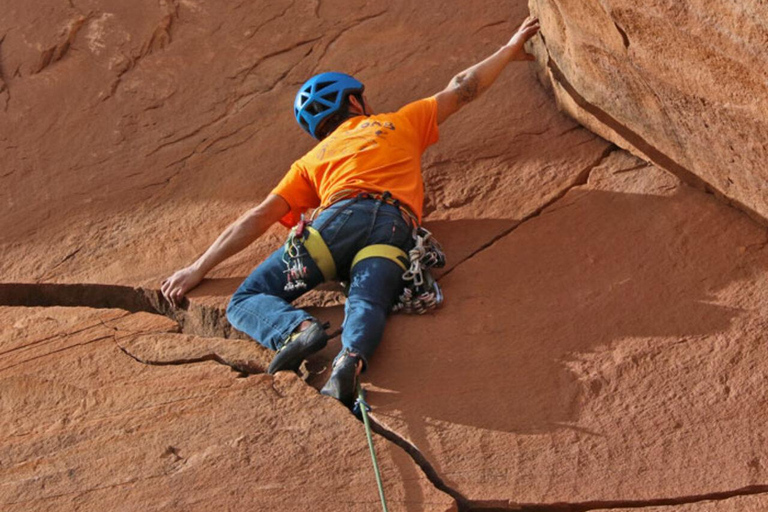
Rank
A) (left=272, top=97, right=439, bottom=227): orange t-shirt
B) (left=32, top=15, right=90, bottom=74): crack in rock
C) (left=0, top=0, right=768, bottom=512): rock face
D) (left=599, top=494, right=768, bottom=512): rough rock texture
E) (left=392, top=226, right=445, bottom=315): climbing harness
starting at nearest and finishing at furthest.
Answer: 1. (left=599, top=494, right=768, bottom=512): rough rock texture
2. (left=0, top=0, right=768, bottom=512): rock face
3. (left=392, top=226, right=445, bottom=315): climbing harness
4. (left=272, top=97, right=439, bottom=227): orange t-shirt
5. (left=32, top=15, right=90, bottom=74): crack in rock

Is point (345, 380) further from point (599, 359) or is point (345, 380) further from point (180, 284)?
point (180, 284)

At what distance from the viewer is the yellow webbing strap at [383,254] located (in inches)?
149

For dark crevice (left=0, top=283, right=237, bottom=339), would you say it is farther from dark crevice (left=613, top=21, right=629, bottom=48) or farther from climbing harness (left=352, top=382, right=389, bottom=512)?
dark crevice (left=613, top=21, right=629, bottom=48)

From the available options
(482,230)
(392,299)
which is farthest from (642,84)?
(392,299)

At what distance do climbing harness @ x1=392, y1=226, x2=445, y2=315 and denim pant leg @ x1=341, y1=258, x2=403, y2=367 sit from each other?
0.03 meters

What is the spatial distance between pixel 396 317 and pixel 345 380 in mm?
409

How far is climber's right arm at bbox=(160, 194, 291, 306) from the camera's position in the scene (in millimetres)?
4066

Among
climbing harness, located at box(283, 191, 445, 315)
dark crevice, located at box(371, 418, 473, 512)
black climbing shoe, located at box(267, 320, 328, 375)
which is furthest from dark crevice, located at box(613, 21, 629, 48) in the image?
dark crevice, located at box(371, 418, 473, 512)

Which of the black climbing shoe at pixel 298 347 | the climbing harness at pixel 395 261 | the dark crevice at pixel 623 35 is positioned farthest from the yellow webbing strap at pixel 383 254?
the dark crevice at pixel 623 35

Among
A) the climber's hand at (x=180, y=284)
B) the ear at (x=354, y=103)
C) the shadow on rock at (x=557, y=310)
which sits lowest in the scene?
the shadow on rock at (x=557, y=310)

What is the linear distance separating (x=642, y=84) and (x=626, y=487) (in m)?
1.52

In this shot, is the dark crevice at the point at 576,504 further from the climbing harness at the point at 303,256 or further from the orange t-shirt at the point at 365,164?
the orange t-shirt at the point at 365,164

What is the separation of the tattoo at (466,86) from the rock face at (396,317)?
270mm

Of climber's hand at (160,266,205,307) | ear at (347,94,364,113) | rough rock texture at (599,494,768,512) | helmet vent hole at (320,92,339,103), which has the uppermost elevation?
helmet vent hole at (320,92,339,103)
